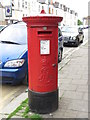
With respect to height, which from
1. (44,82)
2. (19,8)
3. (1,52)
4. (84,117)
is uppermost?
(19,8)

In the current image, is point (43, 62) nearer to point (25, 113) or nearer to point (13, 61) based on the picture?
point (25, 113)

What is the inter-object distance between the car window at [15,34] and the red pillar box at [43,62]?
246cm

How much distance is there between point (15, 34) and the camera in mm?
6398

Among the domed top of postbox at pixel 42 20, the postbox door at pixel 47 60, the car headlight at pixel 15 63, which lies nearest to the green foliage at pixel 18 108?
the postbox door at pixel 47 60

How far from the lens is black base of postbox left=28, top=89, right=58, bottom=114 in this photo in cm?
367

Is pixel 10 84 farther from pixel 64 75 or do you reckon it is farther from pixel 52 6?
pixel 52 6

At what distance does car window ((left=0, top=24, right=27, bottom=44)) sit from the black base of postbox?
2551 mm

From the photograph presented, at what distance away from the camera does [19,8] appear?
47750 millimetres

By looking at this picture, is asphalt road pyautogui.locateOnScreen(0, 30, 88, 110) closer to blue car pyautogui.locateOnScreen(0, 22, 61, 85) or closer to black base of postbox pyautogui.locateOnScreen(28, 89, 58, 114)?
blue car pyautogui.locateOnScreen(0, 22, 61, 85)

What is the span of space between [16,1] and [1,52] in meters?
43.1

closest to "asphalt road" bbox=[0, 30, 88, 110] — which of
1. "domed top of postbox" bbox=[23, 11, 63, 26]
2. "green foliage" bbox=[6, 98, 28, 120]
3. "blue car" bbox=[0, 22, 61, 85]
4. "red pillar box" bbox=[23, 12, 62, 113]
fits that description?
"blue car" bbox=[0, 22, 61, 85]

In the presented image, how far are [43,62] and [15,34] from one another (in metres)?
3.08

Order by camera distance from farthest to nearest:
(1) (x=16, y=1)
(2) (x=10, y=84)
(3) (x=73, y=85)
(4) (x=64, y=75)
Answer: (1) (x=16, y=1)
(4) (x=64, y=75)
(2) (x=10, y=84)
(3) (x=73, y=85)

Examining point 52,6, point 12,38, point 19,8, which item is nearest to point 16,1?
point 19,8
